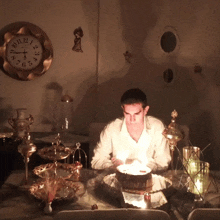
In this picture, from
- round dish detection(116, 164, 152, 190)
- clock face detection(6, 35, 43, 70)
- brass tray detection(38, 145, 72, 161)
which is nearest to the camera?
round dish detection(116, 164, 152, 190)

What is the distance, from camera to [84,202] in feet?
4.72

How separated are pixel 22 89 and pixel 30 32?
70 centimetres

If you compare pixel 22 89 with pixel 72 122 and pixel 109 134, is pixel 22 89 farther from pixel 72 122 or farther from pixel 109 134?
pixel 109 134

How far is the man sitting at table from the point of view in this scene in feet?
7.45

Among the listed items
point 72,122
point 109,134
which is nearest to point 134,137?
point 109,134

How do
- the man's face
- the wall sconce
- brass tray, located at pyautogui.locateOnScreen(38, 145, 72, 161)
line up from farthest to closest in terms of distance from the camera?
the wall sconce
the man's face
brass tray, located at pyautogui.locateOnScreen(38, 145, 72, 161)

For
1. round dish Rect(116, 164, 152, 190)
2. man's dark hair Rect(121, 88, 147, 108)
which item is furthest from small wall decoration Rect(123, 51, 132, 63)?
round dish Rect(116, 164, 152, 190)

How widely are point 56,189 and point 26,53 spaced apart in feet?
8.24

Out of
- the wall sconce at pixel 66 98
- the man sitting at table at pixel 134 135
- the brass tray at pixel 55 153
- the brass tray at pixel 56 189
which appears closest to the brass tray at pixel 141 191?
the brass tray at pixel 56 189

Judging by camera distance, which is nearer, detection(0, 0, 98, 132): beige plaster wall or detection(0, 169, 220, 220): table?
detection(0, 169, 220, 220): table

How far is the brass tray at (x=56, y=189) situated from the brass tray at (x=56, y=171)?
0.18 ft

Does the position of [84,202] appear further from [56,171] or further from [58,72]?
[58,72]

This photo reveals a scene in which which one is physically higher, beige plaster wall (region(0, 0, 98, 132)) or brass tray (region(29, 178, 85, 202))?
beige plaster wall (region(0, 0, 98, 132))

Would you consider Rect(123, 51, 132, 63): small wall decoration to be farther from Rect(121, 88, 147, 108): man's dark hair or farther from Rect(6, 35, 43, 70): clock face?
Rect(121, 88, 147, 108): man's dark hair
